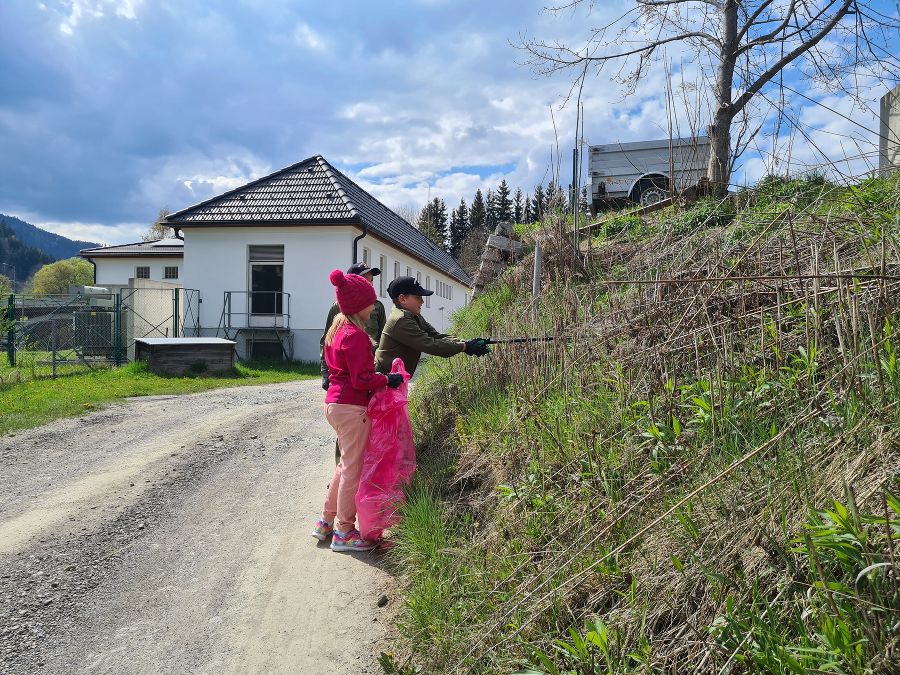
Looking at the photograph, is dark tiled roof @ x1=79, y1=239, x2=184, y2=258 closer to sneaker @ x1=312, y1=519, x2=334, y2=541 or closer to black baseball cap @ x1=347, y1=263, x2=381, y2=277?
black baseball cap @ x1=347, y1=263, x2=381, y2=277

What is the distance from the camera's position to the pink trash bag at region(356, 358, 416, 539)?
13.7 feet

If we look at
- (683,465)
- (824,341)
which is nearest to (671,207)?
(824,341)

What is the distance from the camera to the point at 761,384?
2.54 meters

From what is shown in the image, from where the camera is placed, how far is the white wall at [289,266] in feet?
61.1

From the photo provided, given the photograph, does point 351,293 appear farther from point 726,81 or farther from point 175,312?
point 175,312

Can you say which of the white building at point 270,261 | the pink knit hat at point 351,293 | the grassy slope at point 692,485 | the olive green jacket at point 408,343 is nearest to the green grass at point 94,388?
the white building at point 270,261

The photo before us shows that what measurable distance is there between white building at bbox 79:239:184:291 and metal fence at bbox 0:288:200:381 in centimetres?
1402

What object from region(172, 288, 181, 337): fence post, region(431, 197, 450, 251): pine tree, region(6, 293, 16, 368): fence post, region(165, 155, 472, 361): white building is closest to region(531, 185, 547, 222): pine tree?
region(165, 155, 472, 361): white building

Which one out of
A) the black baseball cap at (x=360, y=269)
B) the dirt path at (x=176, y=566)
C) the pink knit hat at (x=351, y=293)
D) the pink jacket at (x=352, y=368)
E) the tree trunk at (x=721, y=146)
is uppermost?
the tree trunk at (x=721, y=146)

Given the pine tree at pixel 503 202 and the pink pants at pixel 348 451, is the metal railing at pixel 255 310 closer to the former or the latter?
the pink pants at pixel 348 451

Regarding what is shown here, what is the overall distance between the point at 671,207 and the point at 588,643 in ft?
15.8

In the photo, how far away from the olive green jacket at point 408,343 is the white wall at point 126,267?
1218 inches

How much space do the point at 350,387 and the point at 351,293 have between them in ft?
2.14

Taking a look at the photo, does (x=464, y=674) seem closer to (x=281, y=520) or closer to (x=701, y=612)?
(x=701, y=612)
